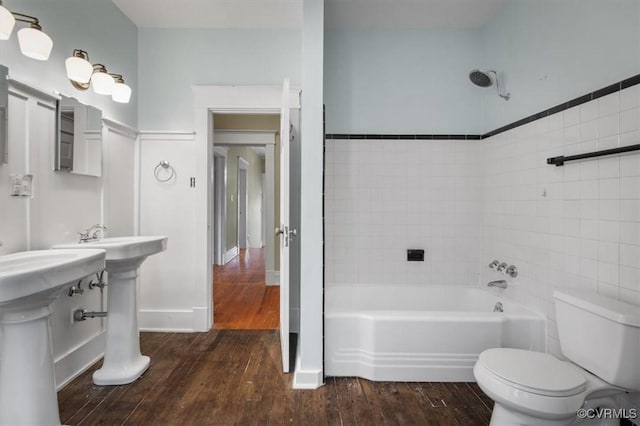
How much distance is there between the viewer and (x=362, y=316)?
6.71ft

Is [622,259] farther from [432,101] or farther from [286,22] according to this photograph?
→ [286,22]

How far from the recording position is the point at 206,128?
2752mm

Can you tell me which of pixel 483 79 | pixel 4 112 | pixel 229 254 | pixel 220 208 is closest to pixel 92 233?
pixel 4 112

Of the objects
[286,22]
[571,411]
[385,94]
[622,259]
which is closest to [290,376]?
[571,411]

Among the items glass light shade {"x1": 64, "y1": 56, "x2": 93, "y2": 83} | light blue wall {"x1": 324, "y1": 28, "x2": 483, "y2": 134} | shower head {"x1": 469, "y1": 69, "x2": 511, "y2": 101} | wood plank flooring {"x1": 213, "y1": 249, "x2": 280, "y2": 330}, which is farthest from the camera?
wood plank flooring {"x1": 213, "y1": 249, "x2": 280, "y2": 330}

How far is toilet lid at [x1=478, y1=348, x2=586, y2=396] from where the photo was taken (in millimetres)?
1229

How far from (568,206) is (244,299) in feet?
10.1

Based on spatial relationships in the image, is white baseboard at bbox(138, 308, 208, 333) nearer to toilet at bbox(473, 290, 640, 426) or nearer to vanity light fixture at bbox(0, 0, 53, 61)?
vanity light fixture at bbox(0, 0, 53, 61)

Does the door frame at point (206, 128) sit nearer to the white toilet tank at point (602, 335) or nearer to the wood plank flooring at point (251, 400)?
the wood plank flooring at point (251, 400)

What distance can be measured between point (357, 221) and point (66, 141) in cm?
200

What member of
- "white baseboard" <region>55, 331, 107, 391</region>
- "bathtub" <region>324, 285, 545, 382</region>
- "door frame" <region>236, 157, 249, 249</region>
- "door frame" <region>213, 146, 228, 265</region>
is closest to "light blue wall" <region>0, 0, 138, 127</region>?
"white baseboard" <region>55, 331, 107, 391</region>

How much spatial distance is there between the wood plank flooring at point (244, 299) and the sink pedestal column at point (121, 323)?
895mm

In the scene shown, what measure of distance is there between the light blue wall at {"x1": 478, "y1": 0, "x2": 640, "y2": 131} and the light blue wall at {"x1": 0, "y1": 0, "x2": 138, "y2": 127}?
A: 284cm
